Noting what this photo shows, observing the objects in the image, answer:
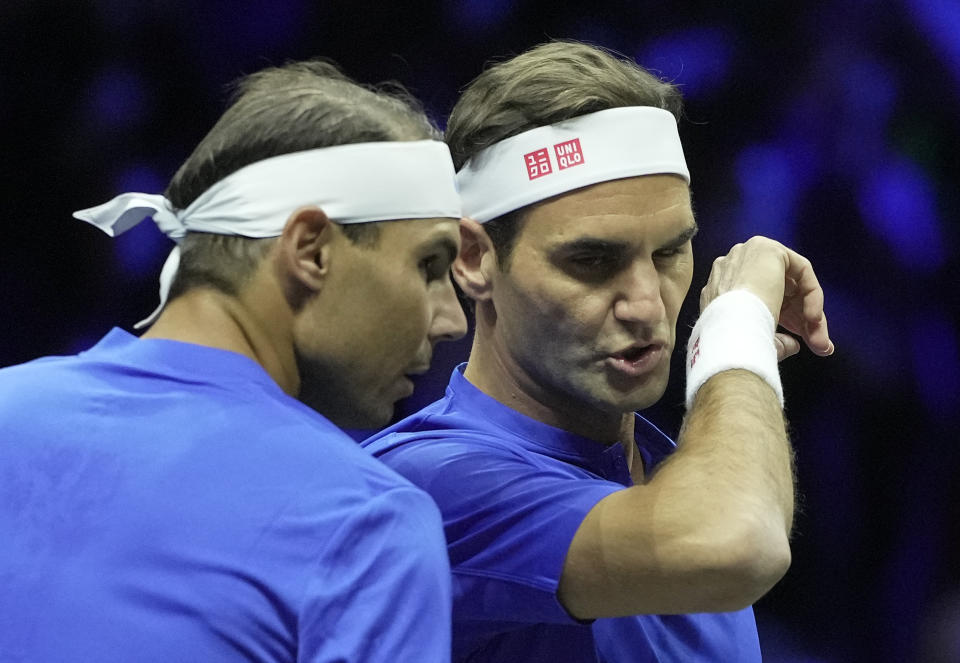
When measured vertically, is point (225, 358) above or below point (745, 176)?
above

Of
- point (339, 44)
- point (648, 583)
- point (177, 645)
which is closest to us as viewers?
point (177, 645)

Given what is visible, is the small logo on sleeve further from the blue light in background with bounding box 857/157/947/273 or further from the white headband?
the blue light in background with bounding box 857/157/947/273

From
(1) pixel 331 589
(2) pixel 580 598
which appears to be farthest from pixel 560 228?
(1) pixel 331 589

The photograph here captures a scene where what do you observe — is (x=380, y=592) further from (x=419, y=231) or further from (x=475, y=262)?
(x=475, y=262)

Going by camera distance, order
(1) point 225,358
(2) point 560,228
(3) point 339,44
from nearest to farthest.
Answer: (1) point 225,358 → (2) point 560,228 → (3) point 339,44

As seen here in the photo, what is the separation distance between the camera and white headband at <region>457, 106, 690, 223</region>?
1.85 m

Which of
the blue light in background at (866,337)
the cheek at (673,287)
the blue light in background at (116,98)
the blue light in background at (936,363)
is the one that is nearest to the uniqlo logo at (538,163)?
the cheek at (673,287)

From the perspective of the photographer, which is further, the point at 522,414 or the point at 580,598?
the point at 522,414

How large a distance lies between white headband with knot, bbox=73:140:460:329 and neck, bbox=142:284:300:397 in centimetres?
6

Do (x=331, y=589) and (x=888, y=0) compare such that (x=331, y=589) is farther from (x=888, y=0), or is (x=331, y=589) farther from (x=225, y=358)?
(x=888, y=0)

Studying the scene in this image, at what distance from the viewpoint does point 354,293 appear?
1.31m

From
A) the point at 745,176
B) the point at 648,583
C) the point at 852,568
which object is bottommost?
the point at 852,568

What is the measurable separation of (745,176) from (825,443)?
28.6 inches

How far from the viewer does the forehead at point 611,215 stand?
5.93 feet
